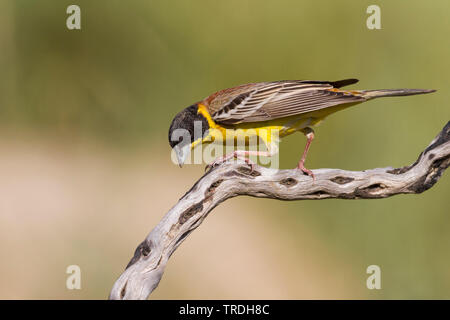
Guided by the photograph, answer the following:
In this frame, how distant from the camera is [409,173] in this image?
162 inches

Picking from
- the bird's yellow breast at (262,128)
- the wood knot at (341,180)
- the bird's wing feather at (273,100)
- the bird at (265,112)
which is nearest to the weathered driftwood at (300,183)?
the wood knot at (341,180)

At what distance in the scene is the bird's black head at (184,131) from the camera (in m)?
4.08

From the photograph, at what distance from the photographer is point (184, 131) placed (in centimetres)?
414

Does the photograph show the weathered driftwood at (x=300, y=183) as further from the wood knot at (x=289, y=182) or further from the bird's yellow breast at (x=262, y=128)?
the bird's yellow breast at (x=262, y=128)

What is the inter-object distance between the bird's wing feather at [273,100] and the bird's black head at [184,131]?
217 mm

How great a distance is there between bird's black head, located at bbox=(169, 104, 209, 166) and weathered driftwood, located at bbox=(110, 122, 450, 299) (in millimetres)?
276

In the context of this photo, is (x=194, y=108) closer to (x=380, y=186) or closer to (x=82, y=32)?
(x=380, y=186)

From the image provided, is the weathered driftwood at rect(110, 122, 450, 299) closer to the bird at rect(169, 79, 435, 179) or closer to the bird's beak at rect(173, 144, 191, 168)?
the bird at rect(169, 79, 435, 179)

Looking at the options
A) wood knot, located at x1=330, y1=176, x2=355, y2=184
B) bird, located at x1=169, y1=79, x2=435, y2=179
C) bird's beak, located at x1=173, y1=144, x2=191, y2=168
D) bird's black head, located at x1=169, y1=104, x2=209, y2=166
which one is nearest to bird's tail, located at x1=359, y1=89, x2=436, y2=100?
bird, located at x1=169, y1=79, x2=435, y2=179

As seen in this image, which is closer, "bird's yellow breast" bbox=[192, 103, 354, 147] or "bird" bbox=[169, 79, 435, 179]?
"bird" bbox=[169, 79, 435, 179]

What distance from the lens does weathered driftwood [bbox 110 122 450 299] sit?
3.89 meters

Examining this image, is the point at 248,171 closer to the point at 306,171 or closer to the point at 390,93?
the point at 306,171

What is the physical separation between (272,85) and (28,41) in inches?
156

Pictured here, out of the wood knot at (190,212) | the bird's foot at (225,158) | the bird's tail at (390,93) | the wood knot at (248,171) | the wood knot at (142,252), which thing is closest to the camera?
the wood knot at (142,252)
